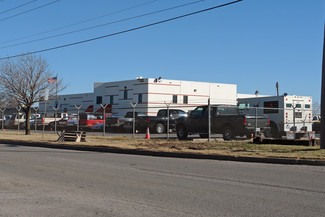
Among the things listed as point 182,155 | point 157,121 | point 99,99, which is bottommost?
point 182,155

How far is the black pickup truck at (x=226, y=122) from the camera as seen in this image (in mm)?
20097

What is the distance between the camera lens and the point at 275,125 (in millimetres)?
23547

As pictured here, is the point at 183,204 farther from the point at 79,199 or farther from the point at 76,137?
the point at 76,137

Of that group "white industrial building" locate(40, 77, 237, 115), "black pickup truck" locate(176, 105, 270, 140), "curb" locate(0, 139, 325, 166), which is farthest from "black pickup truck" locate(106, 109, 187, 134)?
"white industrial building" locate(40, 77, 237, 115)

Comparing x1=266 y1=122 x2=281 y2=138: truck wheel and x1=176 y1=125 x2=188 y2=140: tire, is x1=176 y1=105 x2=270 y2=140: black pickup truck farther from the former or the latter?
x1=266 y1=122 x2=281 y2=138: truck wheel

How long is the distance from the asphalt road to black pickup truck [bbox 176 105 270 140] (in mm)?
8826

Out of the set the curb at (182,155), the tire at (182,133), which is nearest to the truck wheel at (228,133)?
the tire at (182,133)

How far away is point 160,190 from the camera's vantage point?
23.9 feet

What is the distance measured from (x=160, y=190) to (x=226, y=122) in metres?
13.6

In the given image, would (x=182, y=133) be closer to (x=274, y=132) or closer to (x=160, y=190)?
(x=274, y=132)

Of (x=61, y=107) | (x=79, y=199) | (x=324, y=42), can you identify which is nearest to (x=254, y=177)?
(x=79, y=199)

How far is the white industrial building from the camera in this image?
51.2 m

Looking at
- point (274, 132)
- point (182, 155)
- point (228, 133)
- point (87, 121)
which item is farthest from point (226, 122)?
point (87, 121)

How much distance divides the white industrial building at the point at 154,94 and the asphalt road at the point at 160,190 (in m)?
38.0
